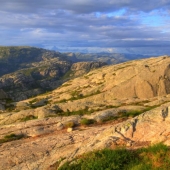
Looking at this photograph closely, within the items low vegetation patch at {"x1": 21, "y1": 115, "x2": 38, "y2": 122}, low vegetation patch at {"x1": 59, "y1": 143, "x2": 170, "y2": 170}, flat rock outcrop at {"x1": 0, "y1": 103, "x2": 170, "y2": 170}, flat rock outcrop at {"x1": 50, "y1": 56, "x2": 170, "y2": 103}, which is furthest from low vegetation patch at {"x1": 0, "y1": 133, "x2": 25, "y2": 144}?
flat rock outcrop at {"x1": 50, "y1": 56, "x2": 170, "y2": 103}

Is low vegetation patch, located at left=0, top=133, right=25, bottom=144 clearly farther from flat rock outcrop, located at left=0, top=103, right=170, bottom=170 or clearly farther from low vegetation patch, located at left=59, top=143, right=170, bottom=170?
low vegetation patch, located at left=59, top=143, right=170, bottom=170

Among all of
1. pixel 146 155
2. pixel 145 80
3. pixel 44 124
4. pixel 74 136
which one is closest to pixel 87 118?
pixel 44 124

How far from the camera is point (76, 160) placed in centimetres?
1728

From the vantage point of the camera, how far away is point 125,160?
52.1 ft

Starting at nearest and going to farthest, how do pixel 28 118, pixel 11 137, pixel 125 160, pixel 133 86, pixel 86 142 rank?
pixel 125 160, pixel 86 142, pixel 11 137, pixel 28 118, pixel 133 86

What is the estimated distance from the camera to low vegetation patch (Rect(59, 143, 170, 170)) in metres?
14.8

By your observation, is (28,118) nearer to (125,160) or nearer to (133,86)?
(125,160)

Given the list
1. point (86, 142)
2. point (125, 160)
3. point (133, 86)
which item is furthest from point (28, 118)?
point (133, 86)

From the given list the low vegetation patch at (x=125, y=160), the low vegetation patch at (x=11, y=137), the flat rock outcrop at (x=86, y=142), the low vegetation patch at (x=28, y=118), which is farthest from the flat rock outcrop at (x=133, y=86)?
Result: the low vegetation patch at (x=125, y=160)

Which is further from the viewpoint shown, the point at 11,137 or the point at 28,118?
the point at 28,118

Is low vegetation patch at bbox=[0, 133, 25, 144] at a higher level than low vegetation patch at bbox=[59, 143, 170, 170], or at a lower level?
lower

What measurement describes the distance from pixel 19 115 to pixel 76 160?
3140cm

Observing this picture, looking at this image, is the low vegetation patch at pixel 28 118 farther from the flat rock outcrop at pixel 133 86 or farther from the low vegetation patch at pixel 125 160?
the low vegetation patch at pixel 125 160

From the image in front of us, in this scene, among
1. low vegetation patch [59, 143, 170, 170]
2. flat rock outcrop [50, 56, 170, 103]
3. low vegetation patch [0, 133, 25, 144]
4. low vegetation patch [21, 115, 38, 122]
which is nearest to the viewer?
low vegetation patch [59, 143, 170, 170]
